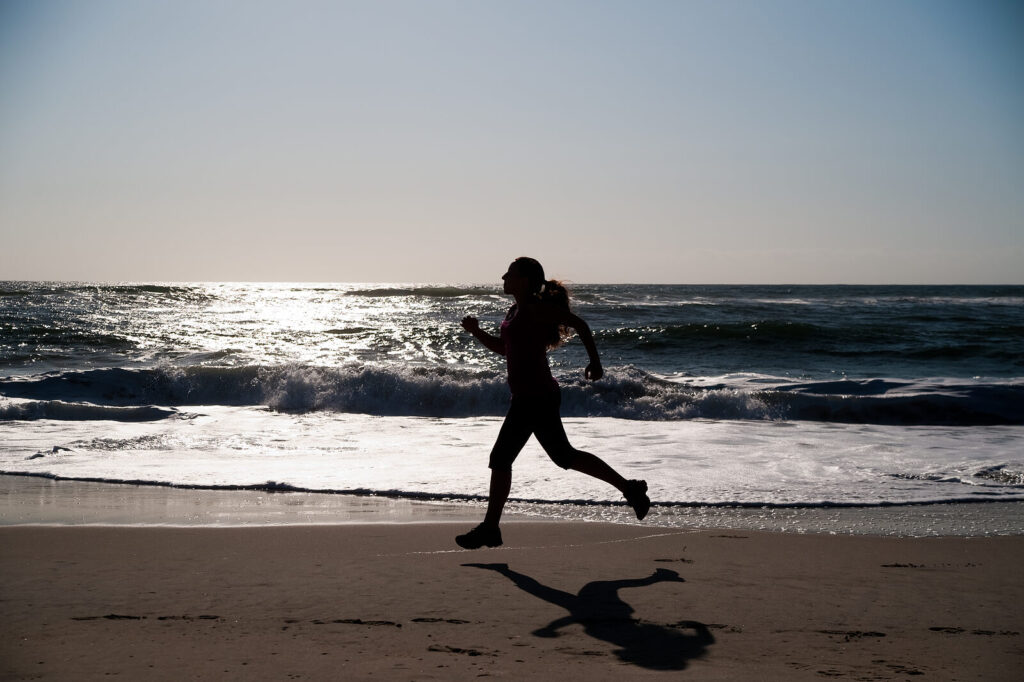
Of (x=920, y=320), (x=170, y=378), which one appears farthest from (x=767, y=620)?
(x=920, y=320)

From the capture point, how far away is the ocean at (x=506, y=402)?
698 centimetres

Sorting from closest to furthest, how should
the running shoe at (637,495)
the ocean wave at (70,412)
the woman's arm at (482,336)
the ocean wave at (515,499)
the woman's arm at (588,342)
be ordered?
1. the woman's arm at (588,342)
2. the woman's arm at (482,336)
3. the running shoe at (637,495)
4. the ocean wave at (515,499)
5. the ocean wave at (70,412)

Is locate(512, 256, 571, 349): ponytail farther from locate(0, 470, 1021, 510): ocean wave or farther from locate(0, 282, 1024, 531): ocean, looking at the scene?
locate(0, 470, 1021, 510): ocean wave

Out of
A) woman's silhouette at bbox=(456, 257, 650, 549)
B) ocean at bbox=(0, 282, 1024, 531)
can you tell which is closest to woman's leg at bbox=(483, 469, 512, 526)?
woman's silhouette at bbox=(456, 257, 650, 549)

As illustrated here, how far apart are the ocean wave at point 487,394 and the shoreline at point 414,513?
552 centimetres

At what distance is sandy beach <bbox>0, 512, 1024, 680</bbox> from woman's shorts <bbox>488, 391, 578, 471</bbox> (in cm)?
55

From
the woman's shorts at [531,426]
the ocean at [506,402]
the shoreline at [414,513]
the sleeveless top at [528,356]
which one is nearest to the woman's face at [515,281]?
the sleeveless top at [528,356]

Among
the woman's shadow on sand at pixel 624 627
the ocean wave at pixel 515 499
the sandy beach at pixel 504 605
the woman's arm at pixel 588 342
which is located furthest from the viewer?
the ocean wave at pixel 515 499

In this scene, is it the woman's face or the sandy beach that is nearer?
the sandy beach

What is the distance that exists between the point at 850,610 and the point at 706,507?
8.10 feet

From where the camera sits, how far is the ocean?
275 inches

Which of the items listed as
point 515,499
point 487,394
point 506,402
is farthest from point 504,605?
point 487,394

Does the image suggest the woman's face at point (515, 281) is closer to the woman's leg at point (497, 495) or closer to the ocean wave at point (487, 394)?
the woman's leg at point (497, 495)

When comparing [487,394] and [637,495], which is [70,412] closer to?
[487,394]
